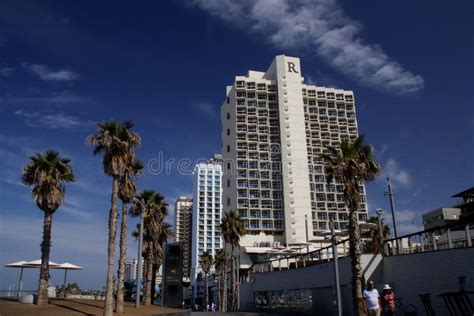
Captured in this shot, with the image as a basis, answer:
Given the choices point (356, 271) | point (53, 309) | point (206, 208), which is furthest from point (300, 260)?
point (206, 208)

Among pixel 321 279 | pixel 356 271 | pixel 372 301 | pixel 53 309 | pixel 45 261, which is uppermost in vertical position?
pixel 45 261

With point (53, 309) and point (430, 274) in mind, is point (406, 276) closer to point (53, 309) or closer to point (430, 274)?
point (430, 274)

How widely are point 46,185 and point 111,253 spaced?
8.47 meters

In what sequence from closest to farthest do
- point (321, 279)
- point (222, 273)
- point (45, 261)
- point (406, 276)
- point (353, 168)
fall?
point (406, 276), point (353, 168), point (45, 261), point (321, 279), point (222, 273)

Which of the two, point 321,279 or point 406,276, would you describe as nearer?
point 406,276

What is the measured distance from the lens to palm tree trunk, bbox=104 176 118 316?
24203 mm

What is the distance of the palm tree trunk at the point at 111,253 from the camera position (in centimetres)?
2420

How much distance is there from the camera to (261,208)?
98938 millimetres

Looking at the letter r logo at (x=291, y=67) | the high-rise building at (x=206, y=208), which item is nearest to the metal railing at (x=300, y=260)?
the letter r logo at (x=291, y=67)

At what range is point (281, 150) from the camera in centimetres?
10388

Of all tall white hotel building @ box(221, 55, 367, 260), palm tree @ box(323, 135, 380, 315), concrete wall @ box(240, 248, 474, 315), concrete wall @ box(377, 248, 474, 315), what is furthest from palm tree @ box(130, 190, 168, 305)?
tall white hotel building @ box(221, 55, 367, 260)

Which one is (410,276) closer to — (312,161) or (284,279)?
(284,279)

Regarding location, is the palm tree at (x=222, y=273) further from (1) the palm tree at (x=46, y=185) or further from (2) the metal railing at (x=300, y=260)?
(1) the palm tree at (x=46, y=185)

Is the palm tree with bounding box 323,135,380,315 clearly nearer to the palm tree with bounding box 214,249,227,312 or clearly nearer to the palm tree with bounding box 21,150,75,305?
the palm tree with bounding box 21,150,75,305
